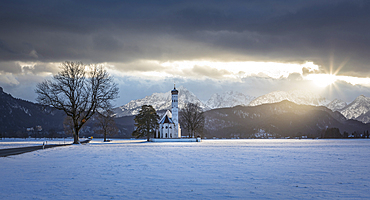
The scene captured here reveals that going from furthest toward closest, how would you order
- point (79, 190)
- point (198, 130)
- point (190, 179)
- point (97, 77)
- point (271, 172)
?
point (198, 130)
point (97, 77)
point (271, 172)
point (190, 179)
point (79, 190)

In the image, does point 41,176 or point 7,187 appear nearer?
point 7,187

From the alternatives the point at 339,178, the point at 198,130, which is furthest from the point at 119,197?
the point at 198,130

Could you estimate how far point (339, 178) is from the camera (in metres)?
20.2

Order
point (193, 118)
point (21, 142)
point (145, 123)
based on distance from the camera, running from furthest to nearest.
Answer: point (193, 118), point (145, 123), point (21, 142)

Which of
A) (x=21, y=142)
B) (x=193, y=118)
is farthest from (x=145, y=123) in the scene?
(x=21, y=142)

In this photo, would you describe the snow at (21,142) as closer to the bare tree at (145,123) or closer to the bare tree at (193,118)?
the bare tree at (145,123)

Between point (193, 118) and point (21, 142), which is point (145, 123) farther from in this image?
point (21, 142)

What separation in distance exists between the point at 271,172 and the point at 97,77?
6246 centimetres

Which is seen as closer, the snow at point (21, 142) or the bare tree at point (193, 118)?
the snow at point (21, 142)

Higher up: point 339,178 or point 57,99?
point 57,99

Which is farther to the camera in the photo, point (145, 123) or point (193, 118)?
point (193, 118)

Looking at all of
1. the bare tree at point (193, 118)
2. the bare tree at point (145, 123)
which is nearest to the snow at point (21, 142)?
the bare tree at point (145, 123)

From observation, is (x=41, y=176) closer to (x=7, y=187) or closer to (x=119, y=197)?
(x=7, y=187)

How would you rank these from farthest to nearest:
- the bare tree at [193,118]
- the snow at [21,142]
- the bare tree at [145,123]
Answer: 1. the bare tree at [193,118]
2. the bare tree at [145,123]
3. the snow at [21,142]
